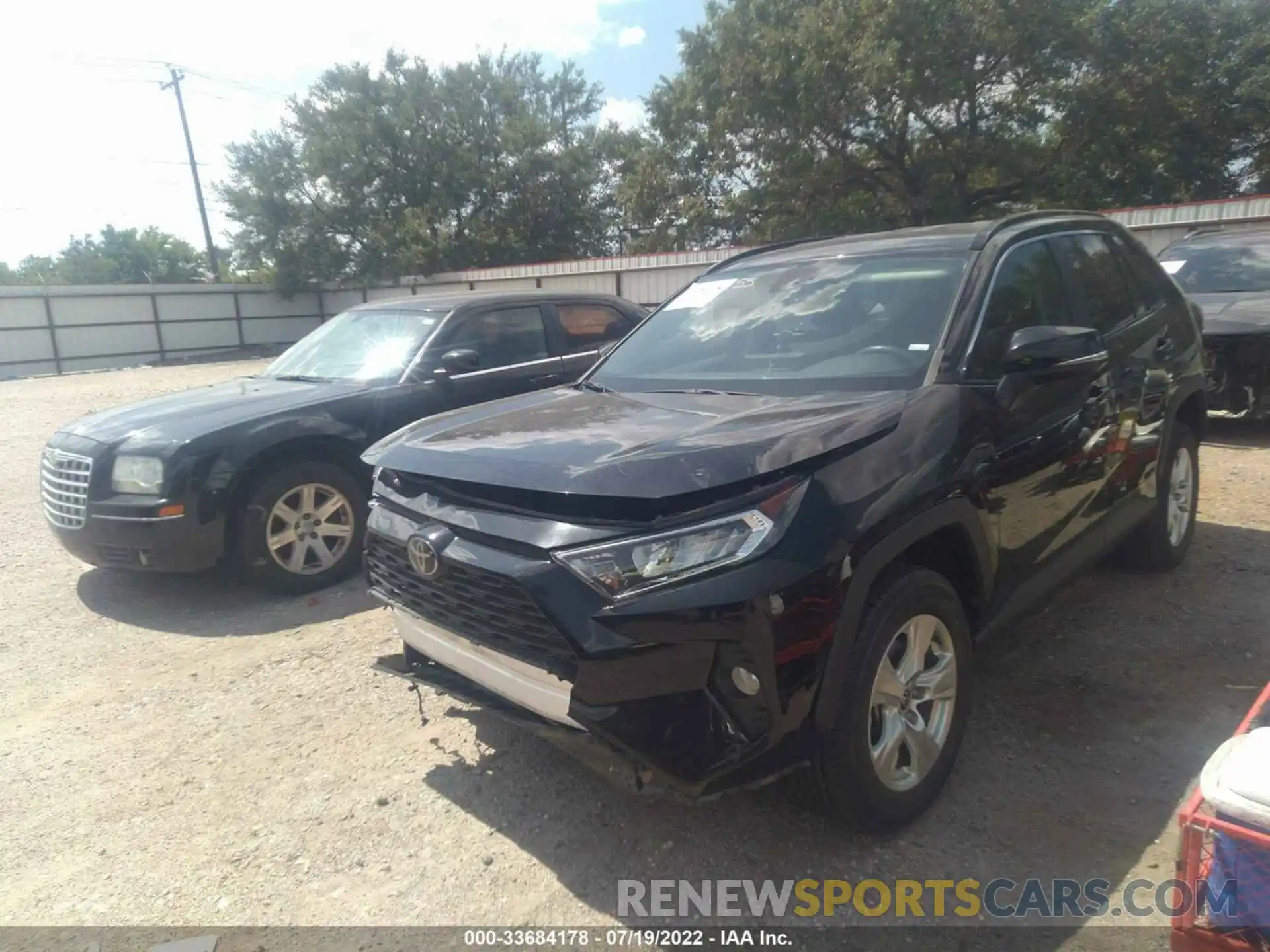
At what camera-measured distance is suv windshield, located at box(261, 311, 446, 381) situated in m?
5.70

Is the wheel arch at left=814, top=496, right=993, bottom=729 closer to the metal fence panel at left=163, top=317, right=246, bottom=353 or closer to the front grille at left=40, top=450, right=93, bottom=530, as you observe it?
the front grille at left=40, top=450, right=93, bottom=530

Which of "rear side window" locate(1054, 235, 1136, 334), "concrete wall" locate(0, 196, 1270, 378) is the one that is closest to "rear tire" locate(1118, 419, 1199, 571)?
"rear side window" locate(1054, 235, 1136, 334)

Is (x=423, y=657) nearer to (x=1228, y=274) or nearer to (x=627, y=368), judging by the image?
(x=627, y=368)

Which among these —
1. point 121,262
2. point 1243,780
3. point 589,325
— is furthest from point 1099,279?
point 121,262

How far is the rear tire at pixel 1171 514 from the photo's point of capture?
4285 mm

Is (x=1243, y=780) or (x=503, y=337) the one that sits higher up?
(x=503, y=337)

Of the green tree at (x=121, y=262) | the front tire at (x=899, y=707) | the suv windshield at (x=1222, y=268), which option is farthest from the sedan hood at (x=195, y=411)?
the green tree at (x=121, y=262)

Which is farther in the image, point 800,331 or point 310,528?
point 310,528

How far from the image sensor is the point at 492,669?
253 centimetres

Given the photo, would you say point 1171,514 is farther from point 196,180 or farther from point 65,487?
point 196,180

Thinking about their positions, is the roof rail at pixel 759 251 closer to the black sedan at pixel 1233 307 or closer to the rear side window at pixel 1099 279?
the rear side window at pixel 1099 279

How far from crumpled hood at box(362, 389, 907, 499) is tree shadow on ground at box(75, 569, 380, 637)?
1.94 m

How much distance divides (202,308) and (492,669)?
1240 inches

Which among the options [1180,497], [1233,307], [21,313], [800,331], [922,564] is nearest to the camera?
[922,564]
